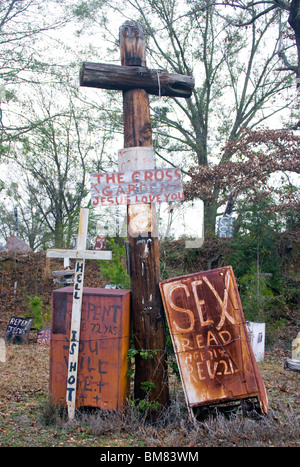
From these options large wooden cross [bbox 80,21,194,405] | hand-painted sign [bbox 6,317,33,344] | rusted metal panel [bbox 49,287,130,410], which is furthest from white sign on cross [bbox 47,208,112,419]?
hand-painted sign [bbox 6,317,33,344]

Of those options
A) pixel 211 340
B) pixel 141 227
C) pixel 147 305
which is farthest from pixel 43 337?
pixel 211 340

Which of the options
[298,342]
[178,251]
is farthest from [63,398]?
[178,251]

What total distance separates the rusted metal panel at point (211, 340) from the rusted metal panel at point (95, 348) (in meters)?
0.61

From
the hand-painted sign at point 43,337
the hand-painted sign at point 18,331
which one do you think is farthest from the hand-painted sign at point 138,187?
the hand-painted sign at point 18,331

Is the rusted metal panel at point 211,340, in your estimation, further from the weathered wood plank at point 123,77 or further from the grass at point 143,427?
the weathered wood plank at point 123,77

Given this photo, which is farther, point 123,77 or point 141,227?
point 123,77

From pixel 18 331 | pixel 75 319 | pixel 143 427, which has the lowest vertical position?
pixel 143 427

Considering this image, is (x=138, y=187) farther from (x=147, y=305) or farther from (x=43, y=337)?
(x=43, y=337)

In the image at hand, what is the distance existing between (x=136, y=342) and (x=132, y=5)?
20.3m

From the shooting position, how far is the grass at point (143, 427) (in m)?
4.27

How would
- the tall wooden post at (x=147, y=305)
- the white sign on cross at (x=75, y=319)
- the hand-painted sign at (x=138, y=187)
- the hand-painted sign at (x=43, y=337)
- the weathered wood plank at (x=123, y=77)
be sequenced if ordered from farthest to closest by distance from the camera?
1. the hand-painted sign at (x=43, y=337)
2. the weathered wood plank at (x=123, y=77)
3. the hand-painted sign at (x=138, y=187)
4. the tall wooden post at (x=147, y=305)
5. the white sign on cross at (x=75, y=319)

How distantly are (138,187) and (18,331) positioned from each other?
882cm

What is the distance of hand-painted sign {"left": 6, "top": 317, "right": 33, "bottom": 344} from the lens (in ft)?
41.2

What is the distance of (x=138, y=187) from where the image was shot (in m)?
5.40
